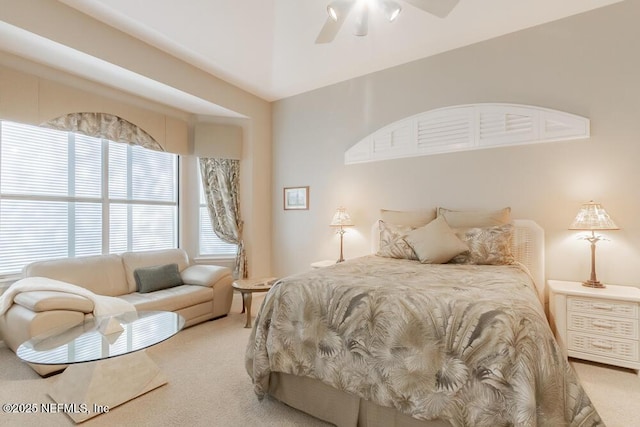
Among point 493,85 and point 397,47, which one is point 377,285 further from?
point 397,47

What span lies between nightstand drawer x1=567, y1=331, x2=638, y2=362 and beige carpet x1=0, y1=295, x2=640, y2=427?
15 centimetres

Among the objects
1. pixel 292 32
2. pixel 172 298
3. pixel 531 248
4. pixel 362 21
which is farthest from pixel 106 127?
pixel 531 248

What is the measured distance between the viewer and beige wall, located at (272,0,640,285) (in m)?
2.81

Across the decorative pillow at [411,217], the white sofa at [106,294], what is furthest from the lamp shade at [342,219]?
the white sofa at [106,294]

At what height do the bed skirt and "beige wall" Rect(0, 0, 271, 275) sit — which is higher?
"beige wall" Rect(0, 0, 271, 275)

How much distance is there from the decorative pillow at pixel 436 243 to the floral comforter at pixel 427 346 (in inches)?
22.4

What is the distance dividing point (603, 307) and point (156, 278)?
432 cm

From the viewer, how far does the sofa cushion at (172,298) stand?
10.2 feet

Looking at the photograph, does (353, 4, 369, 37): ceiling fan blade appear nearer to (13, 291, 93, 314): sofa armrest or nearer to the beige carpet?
the beige carpet

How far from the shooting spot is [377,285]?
1.91 meters

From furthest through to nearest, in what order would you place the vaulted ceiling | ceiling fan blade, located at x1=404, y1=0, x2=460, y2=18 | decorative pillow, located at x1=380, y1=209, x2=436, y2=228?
decorative pillow, located at x1=380, y1=209, x2=436, y2=228
the vaulted ceiling
ceiling fan blade, located at x1=404, y1=0, x2=460, y2=18

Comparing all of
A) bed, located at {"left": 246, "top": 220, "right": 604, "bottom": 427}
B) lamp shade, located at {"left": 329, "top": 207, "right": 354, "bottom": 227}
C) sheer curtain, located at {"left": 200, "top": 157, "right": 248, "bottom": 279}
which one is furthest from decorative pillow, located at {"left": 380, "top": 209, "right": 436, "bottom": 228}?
sheer curtain, located at {"left": 200, "top": 157, "right": 248, "bottom": 279}

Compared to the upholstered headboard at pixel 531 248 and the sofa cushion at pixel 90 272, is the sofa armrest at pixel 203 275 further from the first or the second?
the upholstered headboard at pixel 531 248

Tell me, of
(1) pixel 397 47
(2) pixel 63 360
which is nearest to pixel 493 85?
(1) pixel 397 47
